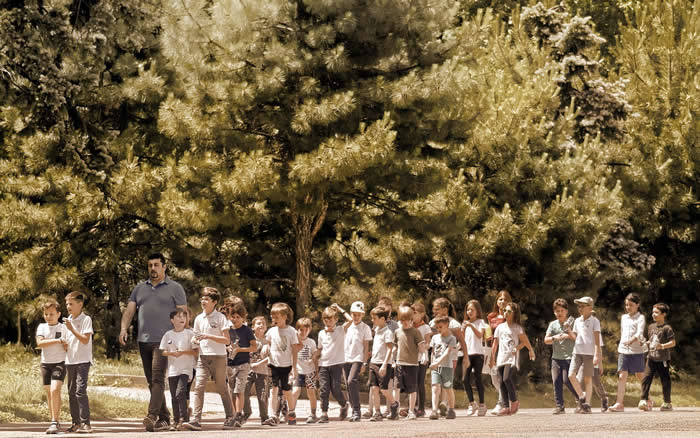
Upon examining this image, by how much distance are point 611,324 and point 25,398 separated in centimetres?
1757

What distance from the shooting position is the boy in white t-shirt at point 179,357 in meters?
11.4

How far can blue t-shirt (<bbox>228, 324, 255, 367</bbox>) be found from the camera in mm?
13156

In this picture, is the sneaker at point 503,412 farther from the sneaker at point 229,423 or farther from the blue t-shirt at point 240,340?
the sneaker at point 229,423

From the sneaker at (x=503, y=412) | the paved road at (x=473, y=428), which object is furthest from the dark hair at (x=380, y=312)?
the sneaker at (x=503, y=412)

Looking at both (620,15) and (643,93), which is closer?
(643,93)

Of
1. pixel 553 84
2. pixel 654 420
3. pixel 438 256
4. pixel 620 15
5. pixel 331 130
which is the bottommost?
pixel 654 420

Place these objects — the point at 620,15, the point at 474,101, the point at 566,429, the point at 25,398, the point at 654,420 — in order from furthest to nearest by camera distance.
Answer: the point at 620,15, the point at 474,101, the point at 25,398, the point at 654,420, the point at 566,429

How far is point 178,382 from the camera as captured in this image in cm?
1149

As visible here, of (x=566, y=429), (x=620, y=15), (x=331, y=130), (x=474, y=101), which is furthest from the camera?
(x=620, y=15)

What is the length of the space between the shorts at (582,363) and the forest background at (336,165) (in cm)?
577

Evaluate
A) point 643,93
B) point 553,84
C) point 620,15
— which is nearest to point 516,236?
point 553,84

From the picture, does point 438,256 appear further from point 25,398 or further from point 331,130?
point 25,398

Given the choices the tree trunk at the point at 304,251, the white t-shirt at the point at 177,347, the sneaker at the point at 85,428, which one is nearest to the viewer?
the sneaker at the point at 85,428

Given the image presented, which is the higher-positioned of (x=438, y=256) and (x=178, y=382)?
(x=438, y=256)
